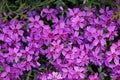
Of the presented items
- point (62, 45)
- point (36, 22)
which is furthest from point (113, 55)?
point (36, 22)

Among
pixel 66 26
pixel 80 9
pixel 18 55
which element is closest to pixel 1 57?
pixel 18 55

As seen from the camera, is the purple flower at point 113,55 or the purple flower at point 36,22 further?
the purple flower at point 36,22

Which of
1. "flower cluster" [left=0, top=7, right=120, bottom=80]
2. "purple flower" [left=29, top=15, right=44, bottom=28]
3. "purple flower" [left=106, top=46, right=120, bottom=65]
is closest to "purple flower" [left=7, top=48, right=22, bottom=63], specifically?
"flower cluster" [left=0, top=7, right=120, bottom=80]

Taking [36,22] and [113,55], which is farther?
[36,22]

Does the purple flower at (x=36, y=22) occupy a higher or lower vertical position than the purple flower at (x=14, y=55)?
higher

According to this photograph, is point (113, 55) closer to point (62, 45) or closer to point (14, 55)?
point (62, 45)

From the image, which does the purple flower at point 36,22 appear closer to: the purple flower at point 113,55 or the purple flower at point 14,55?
the purple flower at point 14,55

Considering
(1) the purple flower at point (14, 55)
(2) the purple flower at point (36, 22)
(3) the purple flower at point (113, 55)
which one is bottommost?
(3) the purple flower at point (113, 55)

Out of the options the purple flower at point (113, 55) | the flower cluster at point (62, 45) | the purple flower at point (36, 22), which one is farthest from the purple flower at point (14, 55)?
the purple flower at point (113, 55)
